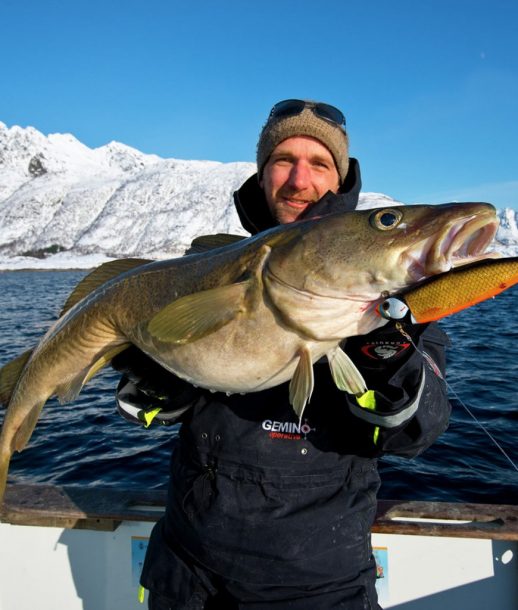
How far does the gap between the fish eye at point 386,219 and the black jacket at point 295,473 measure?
0.49 m

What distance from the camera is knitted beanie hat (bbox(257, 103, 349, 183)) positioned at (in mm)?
3771

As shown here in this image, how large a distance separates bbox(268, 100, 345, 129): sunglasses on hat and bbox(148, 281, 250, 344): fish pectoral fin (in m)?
2.10

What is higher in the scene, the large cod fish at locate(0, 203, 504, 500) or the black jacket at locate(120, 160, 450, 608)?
the large cod fish at locate(0, 203, 504, 500)

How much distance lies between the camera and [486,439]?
9117 mm

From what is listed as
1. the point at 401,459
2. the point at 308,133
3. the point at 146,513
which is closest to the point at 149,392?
the point at 146,513

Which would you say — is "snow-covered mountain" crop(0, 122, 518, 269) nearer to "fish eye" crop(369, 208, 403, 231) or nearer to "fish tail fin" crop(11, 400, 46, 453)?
"fish tail fin" crop(11, 400, 46, 453)

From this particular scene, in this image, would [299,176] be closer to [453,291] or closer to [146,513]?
[453,291]

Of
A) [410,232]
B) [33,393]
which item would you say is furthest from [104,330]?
[410,232]

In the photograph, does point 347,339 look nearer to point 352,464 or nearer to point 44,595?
point 352,464

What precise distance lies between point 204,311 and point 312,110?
2.30 meters

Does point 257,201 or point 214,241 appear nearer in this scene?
point 214,241

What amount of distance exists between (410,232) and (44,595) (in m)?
4.69

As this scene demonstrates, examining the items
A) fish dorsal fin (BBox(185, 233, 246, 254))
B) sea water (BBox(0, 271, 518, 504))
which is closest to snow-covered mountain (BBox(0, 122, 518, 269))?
sea water (BBox(0, 271, 518, 504))

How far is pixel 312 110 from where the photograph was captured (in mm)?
3889
